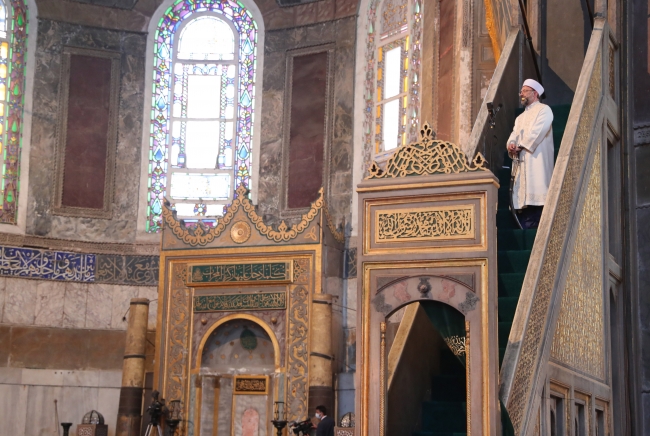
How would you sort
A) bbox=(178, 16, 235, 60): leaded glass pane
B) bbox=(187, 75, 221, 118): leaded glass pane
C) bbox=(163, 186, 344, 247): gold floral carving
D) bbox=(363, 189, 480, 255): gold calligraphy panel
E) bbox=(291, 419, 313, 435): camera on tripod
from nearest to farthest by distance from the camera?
bbox=(363, 189, 480, 255): gold calligraphy panel
bbox=(291, 419, 313, 435): camera on tripod
bbox=(163, 186, 344, 247): gold floral carving
bbox=(187, 75, 221, 118): leaded glass pane
bbox=(178, 16, 235, 60): leaded glass pane

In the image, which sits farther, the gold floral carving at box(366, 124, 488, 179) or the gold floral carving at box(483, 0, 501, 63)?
the gold floral carving at box(483, 0, 501, 63)

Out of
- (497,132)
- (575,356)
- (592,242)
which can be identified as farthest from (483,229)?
(497,132)

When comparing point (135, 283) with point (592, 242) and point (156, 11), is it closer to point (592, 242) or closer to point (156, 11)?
point (156, 11)

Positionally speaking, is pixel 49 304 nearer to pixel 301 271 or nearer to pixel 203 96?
pixel 301 271

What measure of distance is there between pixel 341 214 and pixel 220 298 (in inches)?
70.4

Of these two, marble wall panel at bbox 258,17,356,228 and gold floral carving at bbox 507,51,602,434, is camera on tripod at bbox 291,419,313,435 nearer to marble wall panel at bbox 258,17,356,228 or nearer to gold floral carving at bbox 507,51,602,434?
marble wall panel at bbox 258,17,356,228

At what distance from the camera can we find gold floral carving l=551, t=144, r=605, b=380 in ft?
14.8

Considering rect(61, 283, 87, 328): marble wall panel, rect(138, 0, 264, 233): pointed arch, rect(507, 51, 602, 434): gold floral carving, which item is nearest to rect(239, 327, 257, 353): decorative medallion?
rect(61, 283, 87, 328): marble wall panel

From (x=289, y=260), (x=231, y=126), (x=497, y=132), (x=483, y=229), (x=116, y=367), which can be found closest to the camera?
(x=483, y=229)

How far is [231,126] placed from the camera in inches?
458

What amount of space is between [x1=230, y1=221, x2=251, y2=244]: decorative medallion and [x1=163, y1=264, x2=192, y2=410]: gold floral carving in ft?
1.85

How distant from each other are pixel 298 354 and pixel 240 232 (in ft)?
4.48

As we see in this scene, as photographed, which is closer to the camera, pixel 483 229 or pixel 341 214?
pixel 483 229

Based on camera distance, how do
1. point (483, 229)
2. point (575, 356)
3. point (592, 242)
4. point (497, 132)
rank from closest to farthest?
point (483, 229), point (575, 356), point (592, 242), point (497, 132)
